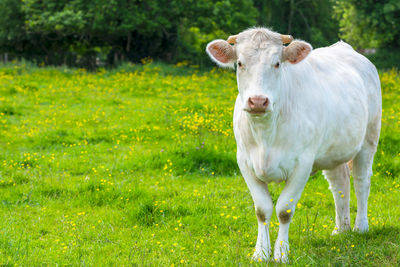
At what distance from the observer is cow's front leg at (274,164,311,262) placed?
4.00 m

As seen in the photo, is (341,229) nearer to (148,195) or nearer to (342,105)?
(342,105)

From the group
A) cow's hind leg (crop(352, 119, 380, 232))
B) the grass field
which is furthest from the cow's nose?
cow's hind leg (crop(352, 119, 380, 232))

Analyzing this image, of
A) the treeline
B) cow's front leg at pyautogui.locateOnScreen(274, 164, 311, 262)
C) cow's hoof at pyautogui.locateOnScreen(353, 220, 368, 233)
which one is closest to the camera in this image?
cow's front leg at pyautogui.locateOnScreen(274, 164, 311, 262)

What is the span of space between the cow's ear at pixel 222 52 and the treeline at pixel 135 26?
21086mm

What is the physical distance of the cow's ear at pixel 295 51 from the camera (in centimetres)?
389

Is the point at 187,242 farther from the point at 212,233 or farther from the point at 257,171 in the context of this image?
the point at 257,171

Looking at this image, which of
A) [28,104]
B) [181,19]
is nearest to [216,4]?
[181,19]

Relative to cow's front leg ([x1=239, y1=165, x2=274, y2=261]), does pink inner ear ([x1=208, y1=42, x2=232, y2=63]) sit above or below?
above

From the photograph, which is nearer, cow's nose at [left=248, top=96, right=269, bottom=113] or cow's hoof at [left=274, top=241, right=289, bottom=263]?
cow's nose at [left=248, top=96, right=269, bottom=113]

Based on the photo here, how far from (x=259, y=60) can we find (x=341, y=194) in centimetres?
214

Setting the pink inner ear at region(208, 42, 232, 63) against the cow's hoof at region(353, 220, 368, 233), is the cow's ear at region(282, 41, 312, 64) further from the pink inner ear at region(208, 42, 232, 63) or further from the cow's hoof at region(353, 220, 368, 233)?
the cow's hoof at region(353, 220, 368, 233)

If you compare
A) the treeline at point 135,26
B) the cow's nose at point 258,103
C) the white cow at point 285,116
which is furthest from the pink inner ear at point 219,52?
the treeline at point 135,26

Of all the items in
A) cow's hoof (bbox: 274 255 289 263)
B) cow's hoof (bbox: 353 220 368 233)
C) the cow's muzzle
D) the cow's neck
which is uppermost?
the cow's muzzle

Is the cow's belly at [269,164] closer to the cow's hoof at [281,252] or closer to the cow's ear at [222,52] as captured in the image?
the cow's hoof at [281,252]
